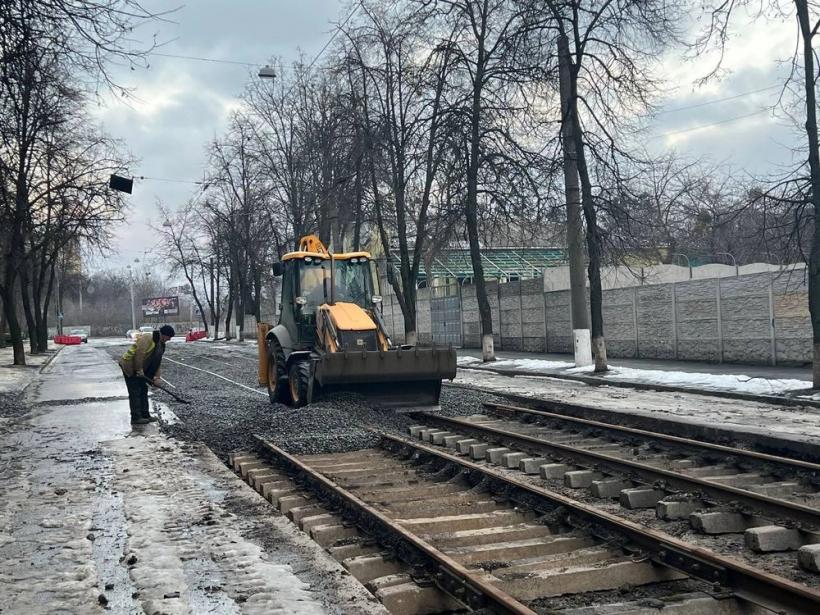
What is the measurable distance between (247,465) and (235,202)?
4670 centimetres

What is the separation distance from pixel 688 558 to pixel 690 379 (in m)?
13.9

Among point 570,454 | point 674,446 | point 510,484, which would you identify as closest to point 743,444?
point 674,446

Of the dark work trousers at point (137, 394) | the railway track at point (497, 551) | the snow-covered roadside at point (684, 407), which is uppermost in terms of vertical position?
the dark work trousers at point (137, 394)

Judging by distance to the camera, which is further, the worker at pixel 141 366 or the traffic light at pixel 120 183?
the traffic light at pixel 120 183

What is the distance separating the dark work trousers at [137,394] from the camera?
523 inches

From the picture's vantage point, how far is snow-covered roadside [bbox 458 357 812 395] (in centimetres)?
1619

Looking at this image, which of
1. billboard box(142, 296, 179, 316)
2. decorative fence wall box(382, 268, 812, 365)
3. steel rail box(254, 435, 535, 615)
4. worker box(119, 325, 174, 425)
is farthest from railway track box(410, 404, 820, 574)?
billboard box(142, 296, 179, 316)

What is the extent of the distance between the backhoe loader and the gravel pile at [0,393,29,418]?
5011 mm

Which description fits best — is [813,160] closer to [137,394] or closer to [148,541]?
[137,394]

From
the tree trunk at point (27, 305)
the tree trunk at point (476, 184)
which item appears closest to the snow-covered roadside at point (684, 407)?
the tree trunk at point (476, 184)

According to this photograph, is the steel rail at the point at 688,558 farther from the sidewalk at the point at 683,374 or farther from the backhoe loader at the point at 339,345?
the sidewalk at the point at 683,374

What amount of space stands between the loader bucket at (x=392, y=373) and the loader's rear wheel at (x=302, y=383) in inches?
15.2

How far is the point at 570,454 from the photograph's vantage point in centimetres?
916

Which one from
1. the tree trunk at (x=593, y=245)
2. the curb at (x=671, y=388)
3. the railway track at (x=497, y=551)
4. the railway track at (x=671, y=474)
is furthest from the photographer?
the tree trunk at (x=593, y=245)
